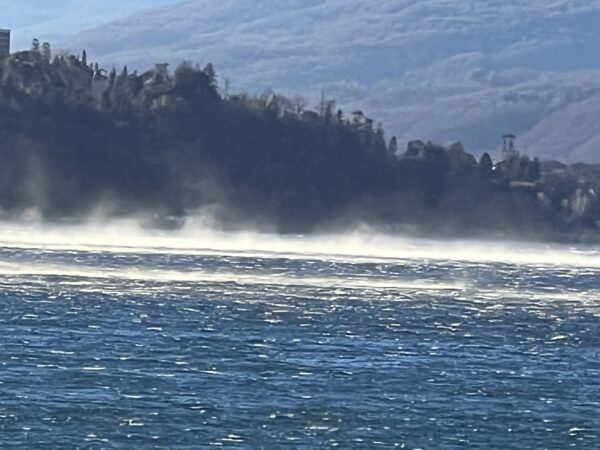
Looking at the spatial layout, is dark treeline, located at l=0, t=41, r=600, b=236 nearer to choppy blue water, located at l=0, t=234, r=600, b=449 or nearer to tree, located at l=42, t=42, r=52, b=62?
tree, located at l=42, t=42, r=52, b=62

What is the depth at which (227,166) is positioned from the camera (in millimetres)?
93812

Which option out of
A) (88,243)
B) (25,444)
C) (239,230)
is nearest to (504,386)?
(25,444)

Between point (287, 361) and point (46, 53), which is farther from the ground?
point (46, 53)

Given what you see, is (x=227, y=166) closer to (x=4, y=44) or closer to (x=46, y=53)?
A: (x=46, y=53)

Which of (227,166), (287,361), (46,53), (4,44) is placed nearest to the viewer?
(287,361)

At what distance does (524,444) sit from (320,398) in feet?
13.4

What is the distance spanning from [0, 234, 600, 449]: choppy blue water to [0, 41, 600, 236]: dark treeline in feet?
90.9

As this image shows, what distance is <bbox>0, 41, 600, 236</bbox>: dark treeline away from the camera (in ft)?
291

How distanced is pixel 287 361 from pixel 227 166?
180 feet

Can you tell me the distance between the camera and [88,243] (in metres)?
72.9

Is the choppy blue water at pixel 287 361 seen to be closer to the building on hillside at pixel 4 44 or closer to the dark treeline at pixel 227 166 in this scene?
the dark treeline at pixel 227 166

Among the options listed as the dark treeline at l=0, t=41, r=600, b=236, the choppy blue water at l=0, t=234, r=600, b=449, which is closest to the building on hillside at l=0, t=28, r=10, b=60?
the dark treeline at l=0, t=41, r=600, b=236

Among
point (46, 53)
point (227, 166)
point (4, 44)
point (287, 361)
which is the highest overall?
point (4, 44)

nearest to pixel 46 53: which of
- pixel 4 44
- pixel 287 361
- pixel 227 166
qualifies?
pixel 4 44
